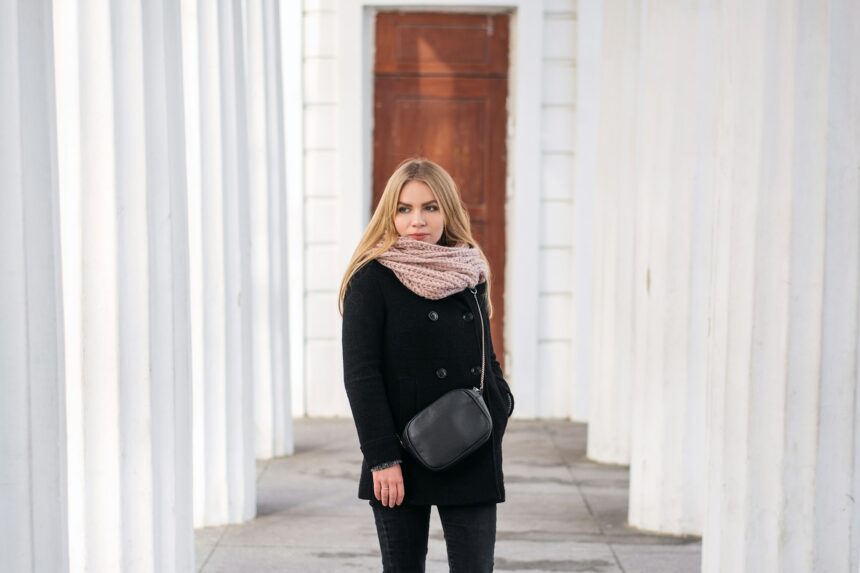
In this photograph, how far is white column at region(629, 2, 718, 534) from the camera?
5.97m

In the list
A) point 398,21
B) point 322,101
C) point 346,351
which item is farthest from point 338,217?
point 346,351

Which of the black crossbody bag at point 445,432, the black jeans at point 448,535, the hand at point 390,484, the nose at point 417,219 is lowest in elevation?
the black jeans at point 448,535

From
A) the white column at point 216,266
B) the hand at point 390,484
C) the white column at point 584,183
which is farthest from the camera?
the white column at point 584,183

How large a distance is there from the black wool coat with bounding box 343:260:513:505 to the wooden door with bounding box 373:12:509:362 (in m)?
6.64

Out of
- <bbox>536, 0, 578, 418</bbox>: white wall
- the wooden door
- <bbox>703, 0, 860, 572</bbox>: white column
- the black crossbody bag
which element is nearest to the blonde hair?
the black crossbody bag

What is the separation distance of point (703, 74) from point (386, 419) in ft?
11.2

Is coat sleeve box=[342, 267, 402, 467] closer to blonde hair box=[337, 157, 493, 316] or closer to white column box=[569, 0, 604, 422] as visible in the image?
blonde hair box=[337, 157, 493, 316]

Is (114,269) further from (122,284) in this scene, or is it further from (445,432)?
(445,432)

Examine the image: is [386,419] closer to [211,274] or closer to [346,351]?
[346,351]

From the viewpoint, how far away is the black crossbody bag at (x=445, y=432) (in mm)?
3174

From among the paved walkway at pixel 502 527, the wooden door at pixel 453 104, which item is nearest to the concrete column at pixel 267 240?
the paved walkway at pixel 502 527

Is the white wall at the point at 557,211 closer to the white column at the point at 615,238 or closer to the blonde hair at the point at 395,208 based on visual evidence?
the white column at the point at 615,238

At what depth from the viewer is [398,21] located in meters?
9.84

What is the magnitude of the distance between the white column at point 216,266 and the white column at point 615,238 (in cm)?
279
